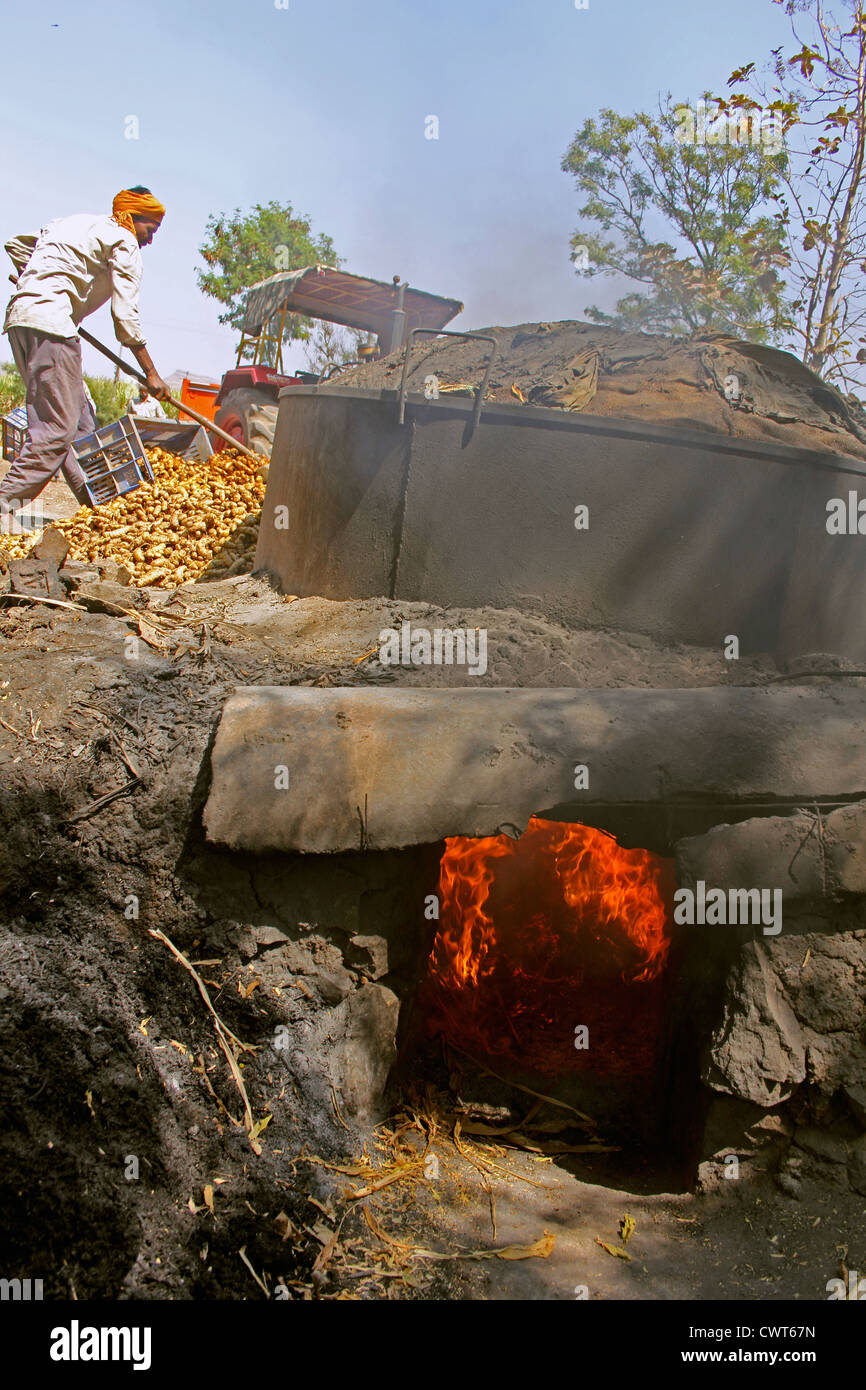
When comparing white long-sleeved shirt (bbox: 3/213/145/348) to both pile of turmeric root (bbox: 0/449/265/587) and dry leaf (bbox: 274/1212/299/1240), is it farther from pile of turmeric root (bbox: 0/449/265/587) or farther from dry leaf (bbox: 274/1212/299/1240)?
dry leaf (bbox: 274/1212/299/1240)

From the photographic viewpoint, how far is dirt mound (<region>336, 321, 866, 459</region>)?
433cm

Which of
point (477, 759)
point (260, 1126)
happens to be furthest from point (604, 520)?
point (260, 1126)

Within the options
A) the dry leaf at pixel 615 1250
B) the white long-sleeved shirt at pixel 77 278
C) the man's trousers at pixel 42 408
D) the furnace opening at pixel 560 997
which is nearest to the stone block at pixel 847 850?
the furnace opening at pixel 560 997

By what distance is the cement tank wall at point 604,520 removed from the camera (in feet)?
13.2

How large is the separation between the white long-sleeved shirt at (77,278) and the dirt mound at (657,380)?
7.14 feet

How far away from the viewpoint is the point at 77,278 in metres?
5.96

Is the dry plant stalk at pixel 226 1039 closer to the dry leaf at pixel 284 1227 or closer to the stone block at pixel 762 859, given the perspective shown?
the dry leaf at pixel 284 1227

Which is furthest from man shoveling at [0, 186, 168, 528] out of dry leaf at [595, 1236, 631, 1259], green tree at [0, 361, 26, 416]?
green tree at [0, 361, 26, 416]

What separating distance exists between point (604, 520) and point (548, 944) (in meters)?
1.99

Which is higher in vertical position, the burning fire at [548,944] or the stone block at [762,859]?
the stone block at [762,859]

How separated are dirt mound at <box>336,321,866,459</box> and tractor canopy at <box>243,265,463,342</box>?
6802 millimetres

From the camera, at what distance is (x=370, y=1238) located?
2.57 metres
